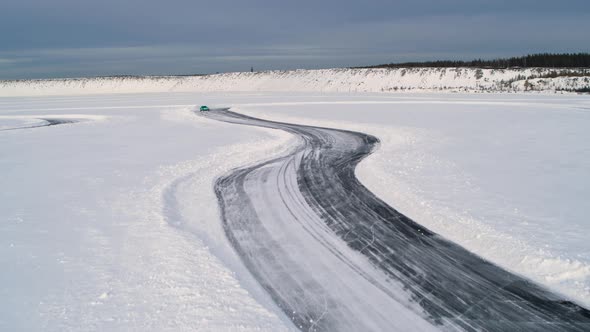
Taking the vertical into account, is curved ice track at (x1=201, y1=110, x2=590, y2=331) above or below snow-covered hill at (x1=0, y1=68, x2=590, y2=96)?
below

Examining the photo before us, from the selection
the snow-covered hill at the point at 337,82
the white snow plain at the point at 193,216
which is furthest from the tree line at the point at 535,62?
the white snow plain at the point at 193,216

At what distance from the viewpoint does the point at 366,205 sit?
7.34 meters

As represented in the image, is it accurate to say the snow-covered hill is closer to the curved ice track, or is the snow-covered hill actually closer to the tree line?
the tree line

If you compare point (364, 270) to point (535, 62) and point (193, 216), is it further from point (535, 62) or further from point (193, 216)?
point (535, 62)

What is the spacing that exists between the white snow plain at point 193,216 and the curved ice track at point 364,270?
0.31 meters

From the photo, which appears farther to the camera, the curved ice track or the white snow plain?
the white snow plain

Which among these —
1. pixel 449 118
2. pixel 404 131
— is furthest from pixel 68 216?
pixel 449 118

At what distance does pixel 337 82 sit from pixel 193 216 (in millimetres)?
57090

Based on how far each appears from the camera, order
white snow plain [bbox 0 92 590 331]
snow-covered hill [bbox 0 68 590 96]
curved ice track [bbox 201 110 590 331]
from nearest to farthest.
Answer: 1. curved ice track [bbox 201 110 590 331]
2. white snow plain [bbox 0 92 590 331]
3. snow-covered hill [bbox 0 68 590 96]

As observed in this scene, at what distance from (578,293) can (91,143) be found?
14380 millimetres

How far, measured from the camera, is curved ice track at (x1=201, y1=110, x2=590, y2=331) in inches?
159

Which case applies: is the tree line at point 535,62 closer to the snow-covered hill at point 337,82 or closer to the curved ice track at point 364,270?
the snow-covered hill at point 337,82

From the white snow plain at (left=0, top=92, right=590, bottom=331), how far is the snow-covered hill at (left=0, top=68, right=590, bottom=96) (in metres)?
30.8

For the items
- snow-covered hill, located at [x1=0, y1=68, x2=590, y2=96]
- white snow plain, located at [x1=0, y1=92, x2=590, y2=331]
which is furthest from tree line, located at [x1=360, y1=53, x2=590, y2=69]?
white snow plain, located at [x1=0, y1=92, x2=590, y2=331]
